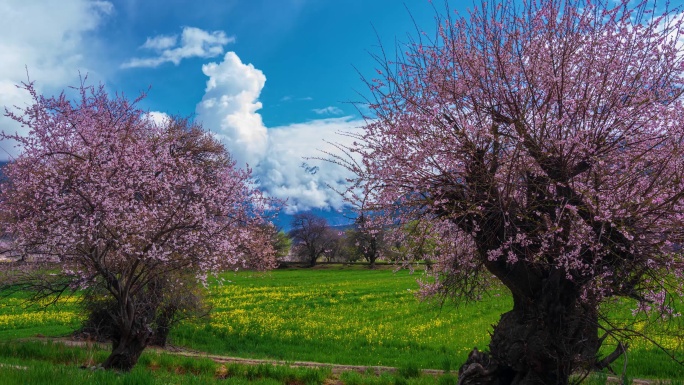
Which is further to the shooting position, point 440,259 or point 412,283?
point 412,283

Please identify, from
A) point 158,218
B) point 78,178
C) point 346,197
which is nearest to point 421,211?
point 346,197

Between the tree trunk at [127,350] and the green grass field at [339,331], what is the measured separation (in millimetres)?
1326

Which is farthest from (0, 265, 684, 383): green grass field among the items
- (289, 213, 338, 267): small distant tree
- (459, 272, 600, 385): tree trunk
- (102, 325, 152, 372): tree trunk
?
(289, 213, 338, 267): small distant tree

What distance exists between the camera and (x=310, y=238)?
10562 centimetres

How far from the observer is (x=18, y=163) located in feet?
37.2

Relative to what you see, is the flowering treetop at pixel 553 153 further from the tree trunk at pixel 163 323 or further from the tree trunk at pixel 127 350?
the tree trunk at pixel 163 323

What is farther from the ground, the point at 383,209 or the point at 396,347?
the point at 383,209

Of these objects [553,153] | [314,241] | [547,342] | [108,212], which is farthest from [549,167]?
[314,241]

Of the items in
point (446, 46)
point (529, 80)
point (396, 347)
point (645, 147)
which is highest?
point (446, 46)

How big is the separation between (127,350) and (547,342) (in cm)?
843

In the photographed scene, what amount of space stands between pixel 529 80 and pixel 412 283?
133ft

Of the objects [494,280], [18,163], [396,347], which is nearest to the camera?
[494,280]

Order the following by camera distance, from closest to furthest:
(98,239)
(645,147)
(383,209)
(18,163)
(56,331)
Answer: (645,147), (383,209), (98,239), (18,163), (56,331)

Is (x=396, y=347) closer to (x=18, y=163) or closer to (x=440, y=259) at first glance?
(x=440, y=259)
